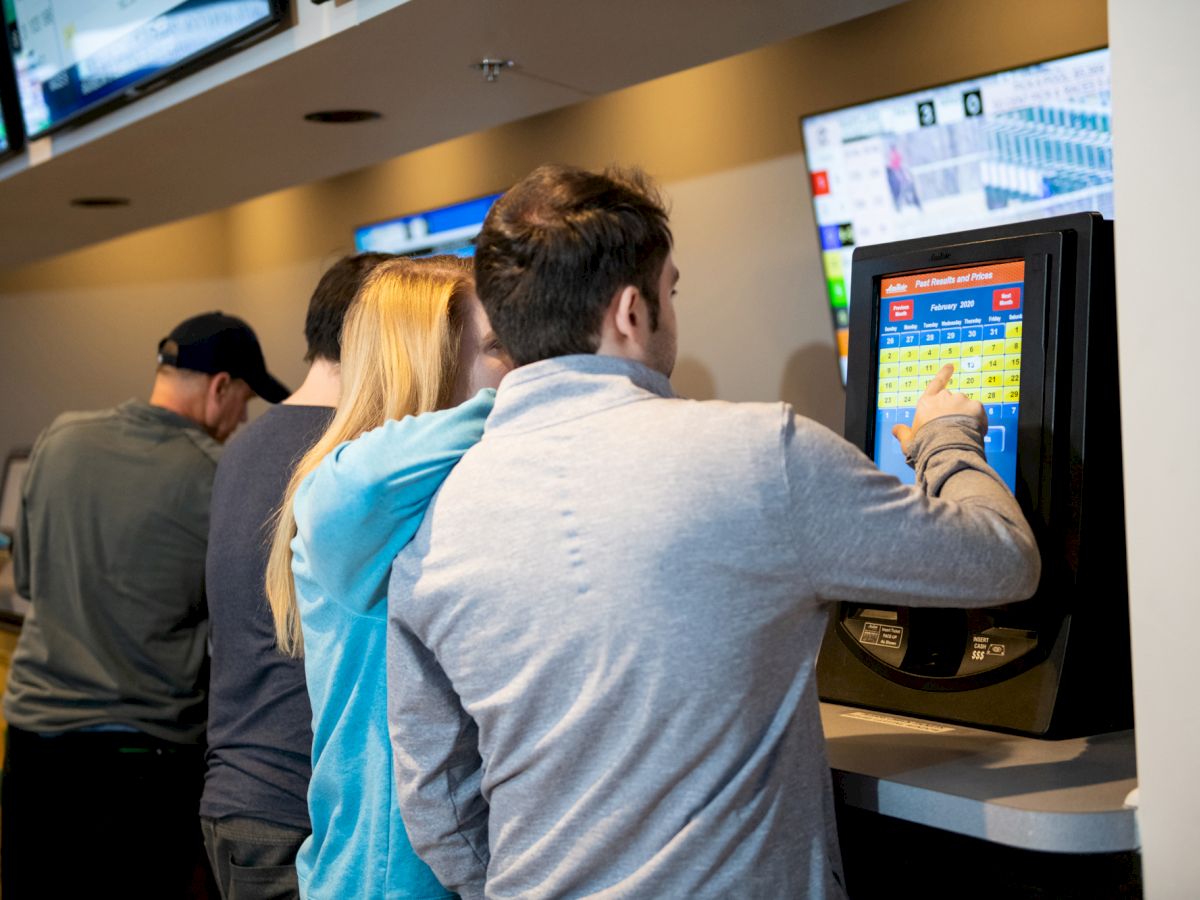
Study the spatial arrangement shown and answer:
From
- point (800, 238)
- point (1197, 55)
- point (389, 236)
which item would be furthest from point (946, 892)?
point (389, 236)

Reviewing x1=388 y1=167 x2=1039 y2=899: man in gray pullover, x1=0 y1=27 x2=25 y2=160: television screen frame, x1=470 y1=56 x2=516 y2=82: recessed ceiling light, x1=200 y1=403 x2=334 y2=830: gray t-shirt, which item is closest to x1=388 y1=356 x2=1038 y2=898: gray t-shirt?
Result: x1=388 y1=167 x2=1039 y2=899: man in gray pullover

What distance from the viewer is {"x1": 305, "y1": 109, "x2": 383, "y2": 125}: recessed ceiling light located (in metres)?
2.58

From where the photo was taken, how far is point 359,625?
1.35m

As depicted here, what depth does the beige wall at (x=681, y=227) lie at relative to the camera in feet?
9.23

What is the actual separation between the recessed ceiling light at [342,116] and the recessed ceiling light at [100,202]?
3.42 ft

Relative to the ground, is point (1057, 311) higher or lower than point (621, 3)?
lower

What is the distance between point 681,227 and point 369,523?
2351 millimetres

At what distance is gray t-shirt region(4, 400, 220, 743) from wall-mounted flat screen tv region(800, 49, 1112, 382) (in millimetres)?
1439

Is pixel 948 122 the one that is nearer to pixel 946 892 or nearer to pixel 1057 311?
pixel 1057 311

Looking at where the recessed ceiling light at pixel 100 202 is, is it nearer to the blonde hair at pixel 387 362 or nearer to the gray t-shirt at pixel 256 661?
the gray t-shirt at pixel 256 661

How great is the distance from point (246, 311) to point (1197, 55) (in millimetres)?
4368

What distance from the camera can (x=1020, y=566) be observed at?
1.11 meters

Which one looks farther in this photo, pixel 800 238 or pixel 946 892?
pixel 800 238

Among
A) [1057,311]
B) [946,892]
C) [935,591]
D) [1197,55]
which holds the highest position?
[1197,55]
